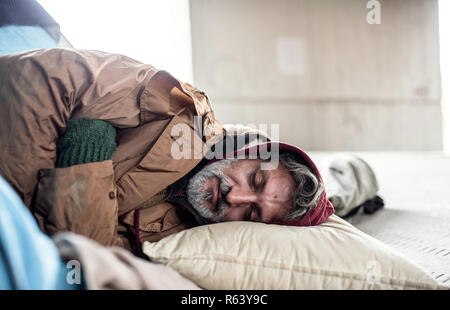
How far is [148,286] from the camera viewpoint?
18.4 inches

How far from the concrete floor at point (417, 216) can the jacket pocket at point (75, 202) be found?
92 centimetres

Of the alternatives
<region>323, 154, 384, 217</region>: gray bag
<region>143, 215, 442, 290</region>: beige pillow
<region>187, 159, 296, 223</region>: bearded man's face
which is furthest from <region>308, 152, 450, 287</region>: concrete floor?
<region>187, 159, 296, 223</region>: bearded man's face

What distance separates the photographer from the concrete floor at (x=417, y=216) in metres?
1.02

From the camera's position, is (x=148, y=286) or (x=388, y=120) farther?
(x=388, y=120)

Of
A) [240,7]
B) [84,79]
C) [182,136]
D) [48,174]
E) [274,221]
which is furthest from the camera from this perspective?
[240,7]

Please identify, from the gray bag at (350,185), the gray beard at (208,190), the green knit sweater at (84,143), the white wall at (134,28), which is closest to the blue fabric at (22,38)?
the white wall at (134,28)

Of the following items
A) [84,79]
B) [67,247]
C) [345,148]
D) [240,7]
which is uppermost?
[240,7]

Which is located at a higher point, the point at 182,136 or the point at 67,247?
the point at 182,136

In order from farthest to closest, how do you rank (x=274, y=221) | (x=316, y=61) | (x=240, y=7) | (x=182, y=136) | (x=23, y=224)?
1. (x=316, y=61)
2. (x=240, y=7)
3. (x=274, y=221)
4. (x=182, y=136)
5. (x=23, y=224)

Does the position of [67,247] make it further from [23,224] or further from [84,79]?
[84,79]

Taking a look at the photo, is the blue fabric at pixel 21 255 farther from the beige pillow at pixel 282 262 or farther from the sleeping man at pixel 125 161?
the beige pillow at pixel 282 262

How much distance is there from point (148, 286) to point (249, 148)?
0.69 m

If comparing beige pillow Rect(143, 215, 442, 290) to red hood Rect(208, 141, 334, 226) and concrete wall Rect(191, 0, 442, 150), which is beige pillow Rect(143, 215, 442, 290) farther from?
concrete wall Rect(191, 0, 442, 150)

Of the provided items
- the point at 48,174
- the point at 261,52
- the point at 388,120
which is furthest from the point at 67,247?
the point at 388,120
